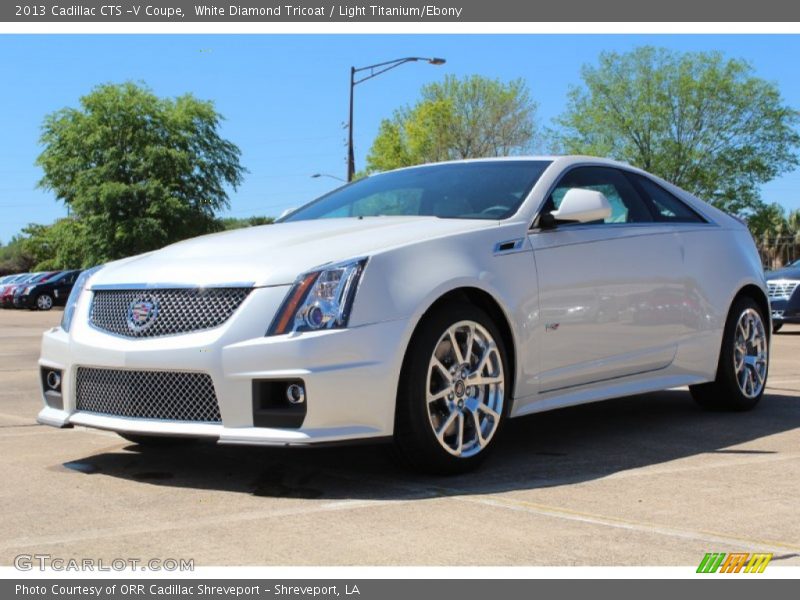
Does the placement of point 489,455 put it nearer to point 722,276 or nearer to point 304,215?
point 304,215

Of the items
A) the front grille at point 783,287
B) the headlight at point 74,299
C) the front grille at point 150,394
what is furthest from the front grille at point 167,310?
the front grille at point 783,287

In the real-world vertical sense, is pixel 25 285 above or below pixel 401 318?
below

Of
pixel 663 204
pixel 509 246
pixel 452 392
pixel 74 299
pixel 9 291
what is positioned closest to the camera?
pixel 452 392

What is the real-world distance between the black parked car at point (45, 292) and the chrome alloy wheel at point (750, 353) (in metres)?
36.7

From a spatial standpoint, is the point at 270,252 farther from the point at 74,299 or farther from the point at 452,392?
the point at 74,299

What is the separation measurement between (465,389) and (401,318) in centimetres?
56

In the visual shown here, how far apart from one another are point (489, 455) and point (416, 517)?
109 cm

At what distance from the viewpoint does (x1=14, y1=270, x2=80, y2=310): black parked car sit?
41125mm

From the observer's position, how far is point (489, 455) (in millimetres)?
5211

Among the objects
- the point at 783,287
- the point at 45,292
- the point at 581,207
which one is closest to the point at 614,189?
the point at 581,207

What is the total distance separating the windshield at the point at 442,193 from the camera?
5738 mm

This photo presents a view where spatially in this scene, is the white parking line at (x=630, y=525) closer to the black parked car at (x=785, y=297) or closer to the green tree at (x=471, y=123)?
the black parked car at (x=785, y=297)

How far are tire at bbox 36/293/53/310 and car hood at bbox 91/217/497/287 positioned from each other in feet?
124

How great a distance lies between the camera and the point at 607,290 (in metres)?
5.89
